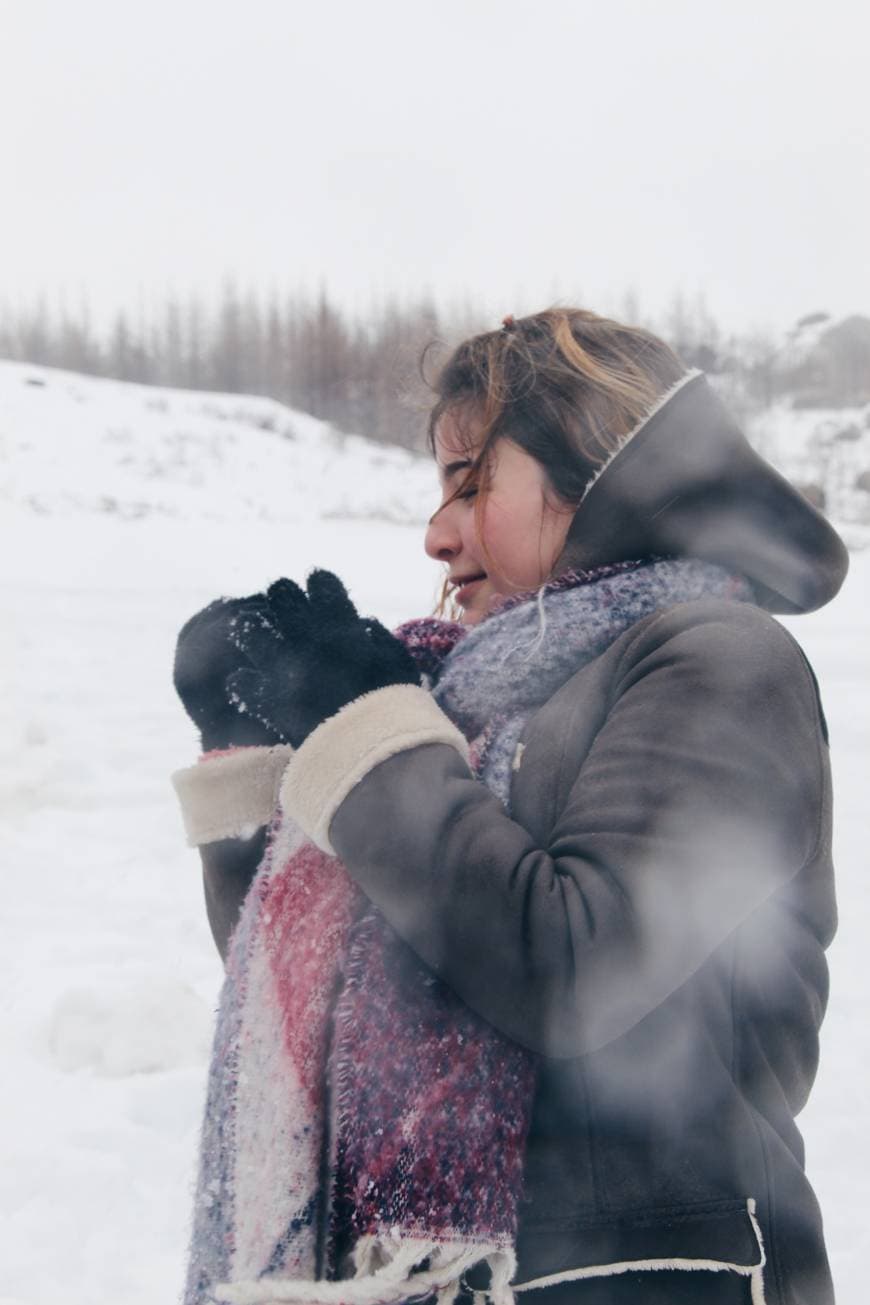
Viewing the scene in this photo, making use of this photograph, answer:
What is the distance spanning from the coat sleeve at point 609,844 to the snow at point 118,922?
151 cm

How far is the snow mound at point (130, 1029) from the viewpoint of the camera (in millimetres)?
2646

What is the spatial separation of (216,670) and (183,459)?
20.3 m

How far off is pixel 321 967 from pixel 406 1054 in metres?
0.13

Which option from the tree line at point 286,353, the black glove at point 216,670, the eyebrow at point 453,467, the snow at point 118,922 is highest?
the eyebrow at point 453,467

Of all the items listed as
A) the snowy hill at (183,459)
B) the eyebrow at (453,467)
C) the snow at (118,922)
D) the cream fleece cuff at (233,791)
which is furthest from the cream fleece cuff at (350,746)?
the snowy hill at (183,459)

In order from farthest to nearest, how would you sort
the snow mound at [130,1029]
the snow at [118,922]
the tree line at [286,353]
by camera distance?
the tree line at [286,353]
the snow mound at [130,1029]
the snow at [118,922]

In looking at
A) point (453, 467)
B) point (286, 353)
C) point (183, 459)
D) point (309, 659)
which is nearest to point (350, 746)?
point (309, 659)

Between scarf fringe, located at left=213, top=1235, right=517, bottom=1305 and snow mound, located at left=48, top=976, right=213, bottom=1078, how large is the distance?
1.82 metres

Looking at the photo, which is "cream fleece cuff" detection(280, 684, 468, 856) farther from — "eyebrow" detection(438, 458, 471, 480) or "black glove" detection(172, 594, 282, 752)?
"eyebrow" detection(438, 458, 471, 480)

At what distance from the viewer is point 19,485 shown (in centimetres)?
1534

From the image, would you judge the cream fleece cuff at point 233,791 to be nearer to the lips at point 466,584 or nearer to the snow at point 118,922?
the lips at point 466,584

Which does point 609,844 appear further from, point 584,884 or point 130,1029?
point 130,1029

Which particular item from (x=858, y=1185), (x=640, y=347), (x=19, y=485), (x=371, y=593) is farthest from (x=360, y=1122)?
(x=19, y=485)

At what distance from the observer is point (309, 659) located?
1.07 m
